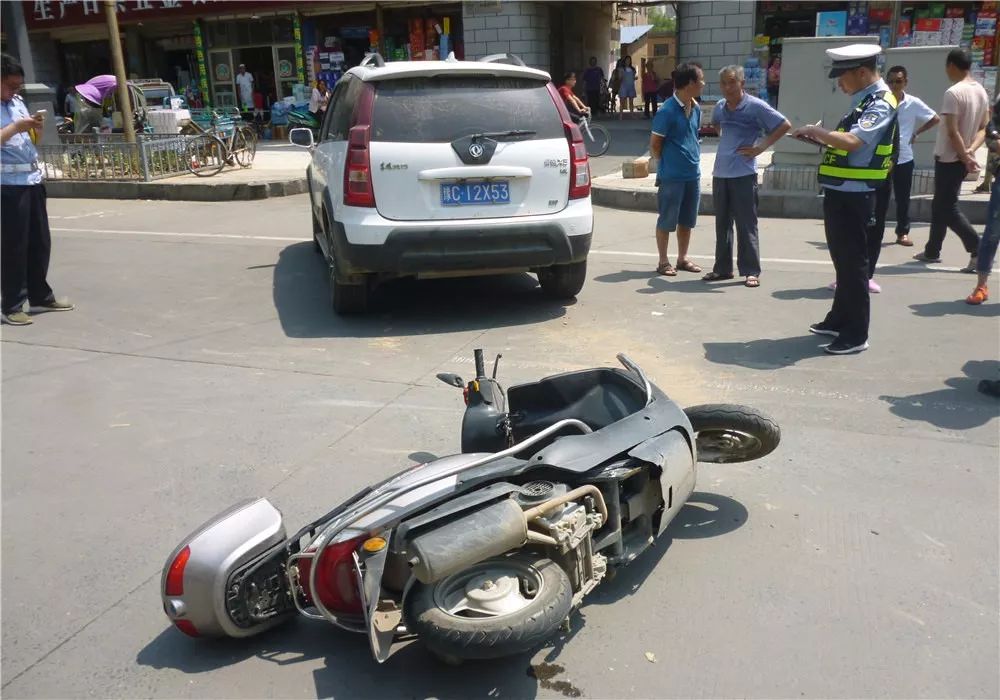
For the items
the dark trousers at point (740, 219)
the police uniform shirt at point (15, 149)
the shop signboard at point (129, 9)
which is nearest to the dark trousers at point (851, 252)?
the dark trousers at point (740, 219)

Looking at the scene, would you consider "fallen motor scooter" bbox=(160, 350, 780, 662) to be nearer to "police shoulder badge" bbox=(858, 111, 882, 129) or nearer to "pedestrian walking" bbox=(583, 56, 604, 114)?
"police shoulder badge" bbox=(858, 111, 882, 129)

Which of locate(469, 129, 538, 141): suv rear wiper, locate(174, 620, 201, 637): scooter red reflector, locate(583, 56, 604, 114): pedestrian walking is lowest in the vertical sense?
locate(174, 620, 201, 637): scooter red reflector

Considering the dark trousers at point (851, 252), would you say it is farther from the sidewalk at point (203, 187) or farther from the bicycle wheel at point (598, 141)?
the bicycle wheel at point (598, 141)

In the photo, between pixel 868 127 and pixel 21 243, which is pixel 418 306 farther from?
pixel 868 127

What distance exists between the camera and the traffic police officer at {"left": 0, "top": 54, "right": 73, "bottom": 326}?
21.9ft

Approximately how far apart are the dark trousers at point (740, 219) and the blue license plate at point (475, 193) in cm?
214

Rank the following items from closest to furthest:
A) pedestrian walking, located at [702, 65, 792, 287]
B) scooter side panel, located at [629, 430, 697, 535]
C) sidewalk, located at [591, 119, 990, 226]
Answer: scooter side panel, located at [629, 430, 697, 535] < pedestrian walking, located at [702, 65, 792, 287] < sidewalk, located at [591, 119, 990, 226]

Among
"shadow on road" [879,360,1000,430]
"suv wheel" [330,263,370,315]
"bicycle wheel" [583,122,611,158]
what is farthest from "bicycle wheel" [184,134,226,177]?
"shadow on road" [879,360,1000,430]

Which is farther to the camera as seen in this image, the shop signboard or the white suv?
the shop signboard

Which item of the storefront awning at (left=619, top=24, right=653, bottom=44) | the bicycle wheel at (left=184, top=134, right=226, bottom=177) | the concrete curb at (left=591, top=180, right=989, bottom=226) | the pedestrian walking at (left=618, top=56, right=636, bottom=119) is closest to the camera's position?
the concrete curb at (left=591, top=180, right=989, bottom=226)

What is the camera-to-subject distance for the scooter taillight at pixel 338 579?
2.69m

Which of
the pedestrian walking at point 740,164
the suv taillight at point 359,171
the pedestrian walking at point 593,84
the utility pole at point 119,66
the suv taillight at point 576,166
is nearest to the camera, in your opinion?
the suv taillight at point 359,171

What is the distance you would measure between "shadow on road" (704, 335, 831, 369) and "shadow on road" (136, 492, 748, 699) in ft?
8.56

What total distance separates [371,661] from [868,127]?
4311 mm
